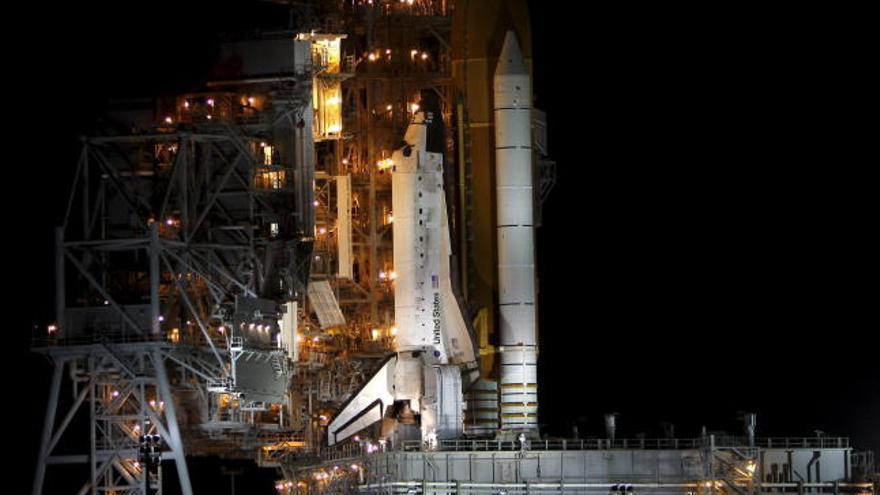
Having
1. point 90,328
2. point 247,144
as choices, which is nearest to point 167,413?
point 90,328

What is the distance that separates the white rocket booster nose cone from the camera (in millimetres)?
79875

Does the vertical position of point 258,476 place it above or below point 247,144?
below

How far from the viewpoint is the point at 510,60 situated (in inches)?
3145

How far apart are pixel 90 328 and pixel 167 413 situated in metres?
4.09

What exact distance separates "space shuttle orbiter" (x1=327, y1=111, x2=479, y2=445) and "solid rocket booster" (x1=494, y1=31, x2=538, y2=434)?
86.0 inches

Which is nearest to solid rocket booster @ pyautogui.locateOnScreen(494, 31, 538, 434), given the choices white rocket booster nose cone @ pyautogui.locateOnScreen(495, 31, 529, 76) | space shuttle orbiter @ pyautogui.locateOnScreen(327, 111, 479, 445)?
white rocket booster nose cone @ pyautogui.locateOnScreen(495, 31, 529, 76)

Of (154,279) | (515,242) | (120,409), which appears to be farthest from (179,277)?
(515,242)

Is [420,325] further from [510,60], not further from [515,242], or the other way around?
[510,60]

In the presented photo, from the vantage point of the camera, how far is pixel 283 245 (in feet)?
245

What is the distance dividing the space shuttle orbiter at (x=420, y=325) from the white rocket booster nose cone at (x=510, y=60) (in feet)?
12.5

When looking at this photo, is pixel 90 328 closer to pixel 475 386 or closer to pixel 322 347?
pixel 322 347

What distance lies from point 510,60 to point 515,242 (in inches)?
257

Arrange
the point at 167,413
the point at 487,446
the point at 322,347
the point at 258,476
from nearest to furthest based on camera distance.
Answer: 1. the point at 167,413
2. the point at 487,446
3. the point at 322,347
4. the point at 258,476

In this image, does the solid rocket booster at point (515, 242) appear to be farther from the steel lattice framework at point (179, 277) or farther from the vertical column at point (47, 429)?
the vertical column at point (47, 429)
